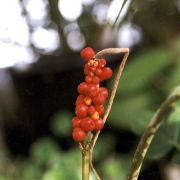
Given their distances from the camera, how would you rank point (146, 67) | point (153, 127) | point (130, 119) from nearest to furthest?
1. point (153, 127)
2. point (130, 119)
3. point (146, 67)

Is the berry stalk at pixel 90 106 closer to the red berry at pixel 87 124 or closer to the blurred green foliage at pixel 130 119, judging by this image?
the red berry at pixel 87 124

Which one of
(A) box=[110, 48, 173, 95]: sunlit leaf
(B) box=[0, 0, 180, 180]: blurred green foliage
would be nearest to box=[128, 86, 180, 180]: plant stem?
(B) box=[0, 0, 180, 180]: blurred green foliage

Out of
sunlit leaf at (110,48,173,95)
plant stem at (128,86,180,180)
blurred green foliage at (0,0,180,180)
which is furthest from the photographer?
sunlit leaf at (110,48,173,95)

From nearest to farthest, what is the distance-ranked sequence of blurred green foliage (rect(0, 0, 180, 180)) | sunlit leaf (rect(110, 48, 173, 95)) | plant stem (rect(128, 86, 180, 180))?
1. plant stem (rect(128, 86, 180, 180))
2. blurred green foliage (rect(0, 0, 180, 180))
3. sunlit leaf (rect(110, 48, 173, 95))

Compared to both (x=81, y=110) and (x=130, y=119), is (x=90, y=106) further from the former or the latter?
(x=130, y=119)

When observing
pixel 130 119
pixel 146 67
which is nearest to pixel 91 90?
pixel 130 119

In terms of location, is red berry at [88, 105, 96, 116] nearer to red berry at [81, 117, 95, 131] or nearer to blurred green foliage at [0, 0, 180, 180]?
red berry at [81, 117, 95, 131]
